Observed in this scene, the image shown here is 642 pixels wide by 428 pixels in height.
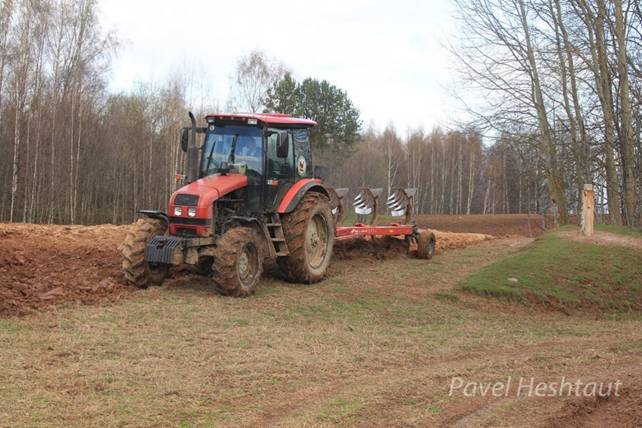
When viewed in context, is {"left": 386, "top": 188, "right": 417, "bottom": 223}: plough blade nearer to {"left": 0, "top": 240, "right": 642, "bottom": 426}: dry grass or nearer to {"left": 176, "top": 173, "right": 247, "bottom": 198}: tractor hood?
{"left": 0, "top": 240, "right": 642, "bottom": 426}: dry grass

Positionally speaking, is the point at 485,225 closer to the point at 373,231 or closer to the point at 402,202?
the point at 402,202

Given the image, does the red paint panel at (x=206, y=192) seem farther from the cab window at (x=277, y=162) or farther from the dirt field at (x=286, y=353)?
the dirt field at (x=286, y=353)

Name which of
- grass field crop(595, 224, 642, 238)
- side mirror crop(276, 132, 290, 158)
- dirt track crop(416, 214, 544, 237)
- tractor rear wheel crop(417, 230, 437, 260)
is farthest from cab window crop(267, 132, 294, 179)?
dirt track crop(416, 214, 544, 237)

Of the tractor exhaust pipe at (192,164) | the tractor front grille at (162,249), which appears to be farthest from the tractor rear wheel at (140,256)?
the tractor exhaust pipe at (192,164)

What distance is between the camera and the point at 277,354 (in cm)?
670

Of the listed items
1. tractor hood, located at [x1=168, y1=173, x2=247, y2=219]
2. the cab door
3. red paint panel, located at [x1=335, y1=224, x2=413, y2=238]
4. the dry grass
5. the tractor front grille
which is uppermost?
the cab door

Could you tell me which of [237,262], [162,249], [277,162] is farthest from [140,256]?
[277,162]

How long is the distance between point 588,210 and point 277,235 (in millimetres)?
8488

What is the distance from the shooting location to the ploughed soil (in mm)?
8500

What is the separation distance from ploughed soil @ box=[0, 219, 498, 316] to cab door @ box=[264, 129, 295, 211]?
2737 millimetres

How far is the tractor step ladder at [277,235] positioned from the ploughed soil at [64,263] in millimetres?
2436

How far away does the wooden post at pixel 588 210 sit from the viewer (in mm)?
15047

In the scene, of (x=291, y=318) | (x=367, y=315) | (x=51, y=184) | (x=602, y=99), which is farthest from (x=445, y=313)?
(x=51, y=184)

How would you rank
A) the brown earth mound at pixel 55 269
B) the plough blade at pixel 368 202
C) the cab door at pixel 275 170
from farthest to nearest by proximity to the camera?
1. the plough blade at pixel 368 202
2. the cab door at pixel 275 170
3. the brown earth mound at pixel 55 269
